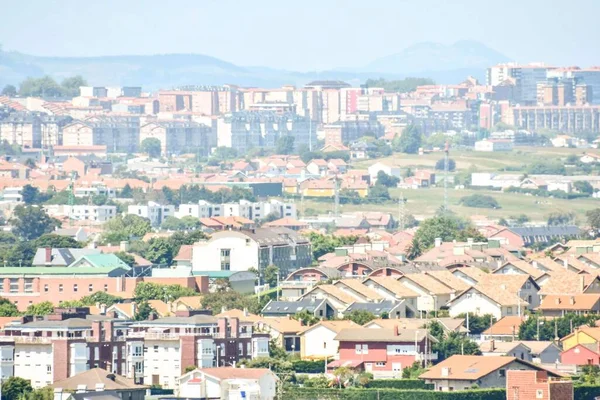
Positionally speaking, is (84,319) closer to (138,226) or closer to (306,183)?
(138,226)

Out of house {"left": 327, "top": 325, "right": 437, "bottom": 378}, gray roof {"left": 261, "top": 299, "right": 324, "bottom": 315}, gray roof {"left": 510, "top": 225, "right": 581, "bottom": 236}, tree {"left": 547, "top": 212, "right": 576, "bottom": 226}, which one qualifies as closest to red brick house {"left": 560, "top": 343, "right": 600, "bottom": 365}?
house {"left": 327, "top": 325, "right": 437, "bottom": 378}

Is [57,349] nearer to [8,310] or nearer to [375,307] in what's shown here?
[8,310]

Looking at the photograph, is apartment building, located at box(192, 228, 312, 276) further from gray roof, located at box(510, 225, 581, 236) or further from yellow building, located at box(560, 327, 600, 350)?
gray roof, located at box(510, 225, 581, 236)

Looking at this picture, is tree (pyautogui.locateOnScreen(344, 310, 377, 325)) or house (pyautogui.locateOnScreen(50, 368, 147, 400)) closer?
house (pyautogui.locateOnScreen(50, 368, 147, 400))

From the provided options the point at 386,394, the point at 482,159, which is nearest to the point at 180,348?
the point at 386,394

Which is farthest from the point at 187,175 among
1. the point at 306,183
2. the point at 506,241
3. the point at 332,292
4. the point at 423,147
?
the point at 332,292

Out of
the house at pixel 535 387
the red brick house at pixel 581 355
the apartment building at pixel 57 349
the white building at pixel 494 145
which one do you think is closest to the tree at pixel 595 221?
the red brick house at pixel 581 355

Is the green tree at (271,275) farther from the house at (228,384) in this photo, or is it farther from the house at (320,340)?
the house at (228,384)
